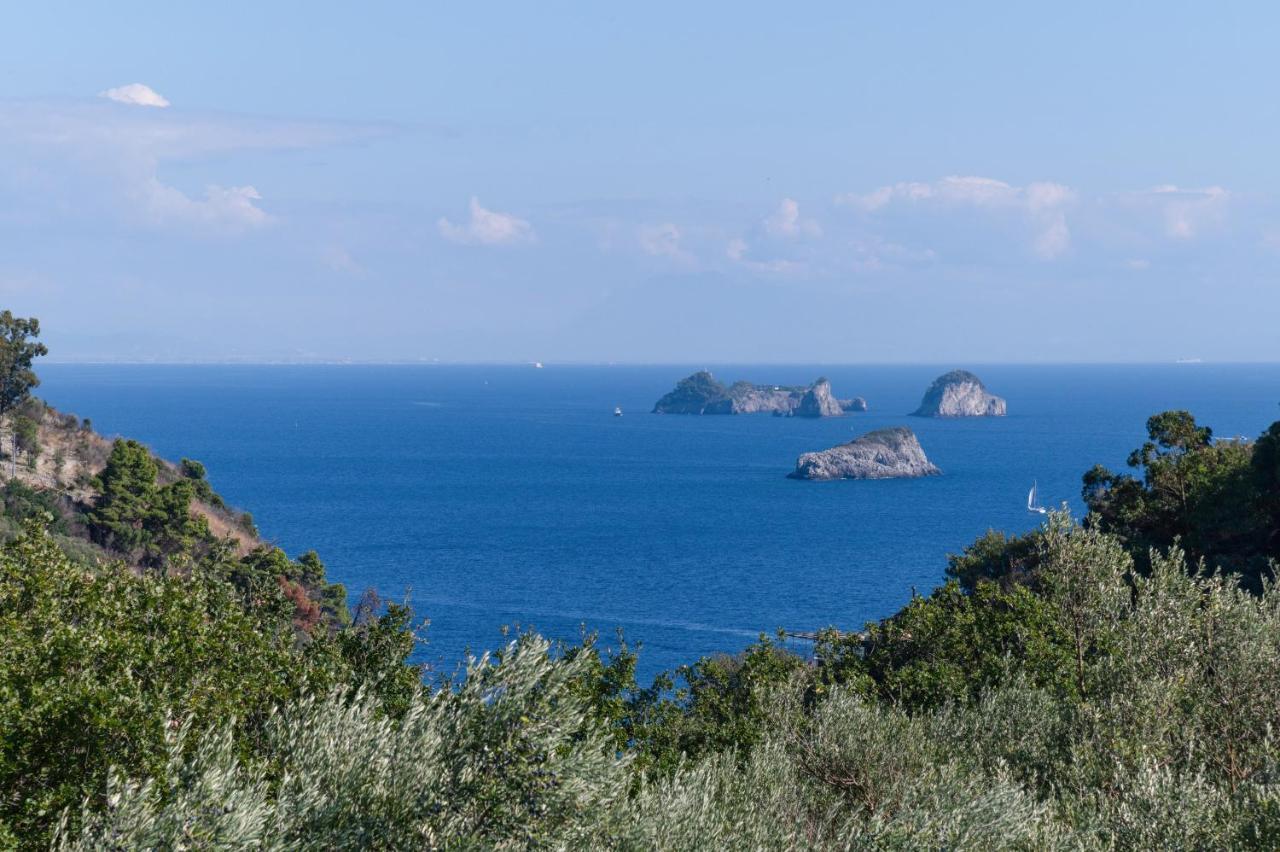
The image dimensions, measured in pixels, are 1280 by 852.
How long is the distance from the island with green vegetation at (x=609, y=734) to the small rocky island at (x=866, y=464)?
15255cm

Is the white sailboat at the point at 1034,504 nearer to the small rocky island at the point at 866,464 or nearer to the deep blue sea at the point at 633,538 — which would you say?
the deep blue sea at the point at 633,538

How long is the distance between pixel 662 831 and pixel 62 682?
828 cm

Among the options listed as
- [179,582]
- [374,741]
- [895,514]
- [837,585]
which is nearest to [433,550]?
[837,585]

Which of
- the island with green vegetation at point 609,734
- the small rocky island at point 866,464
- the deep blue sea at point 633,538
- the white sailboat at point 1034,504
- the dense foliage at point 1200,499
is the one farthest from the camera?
the small rocky island at point 866,464

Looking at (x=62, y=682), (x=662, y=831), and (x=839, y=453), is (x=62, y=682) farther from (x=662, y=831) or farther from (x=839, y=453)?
(x=839, y=453)

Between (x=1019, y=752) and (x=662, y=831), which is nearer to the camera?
(x=662, y=831)

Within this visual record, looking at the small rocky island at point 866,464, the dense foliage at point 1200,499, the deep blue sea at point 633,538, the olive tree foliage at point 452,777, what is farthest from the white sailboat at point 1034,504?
the olive tree foliage at point 452,777

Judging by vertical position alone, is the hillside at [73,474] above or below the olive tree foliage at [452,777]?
below

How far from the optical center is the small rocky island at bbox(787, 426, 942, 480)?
191 meters

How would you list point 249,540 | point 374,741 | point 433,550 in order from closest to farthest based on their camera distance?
point 374,741
point 249,540
point 433,550

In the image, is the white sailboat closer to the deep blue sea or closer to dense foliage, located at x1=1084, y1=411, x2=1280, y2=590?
the deep blue sea

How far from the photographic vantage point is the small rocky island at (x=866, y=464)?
19138 cm

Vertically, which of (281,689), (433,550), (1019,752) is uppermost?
(281,689)

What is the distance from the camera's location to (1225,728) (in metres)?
20.6
